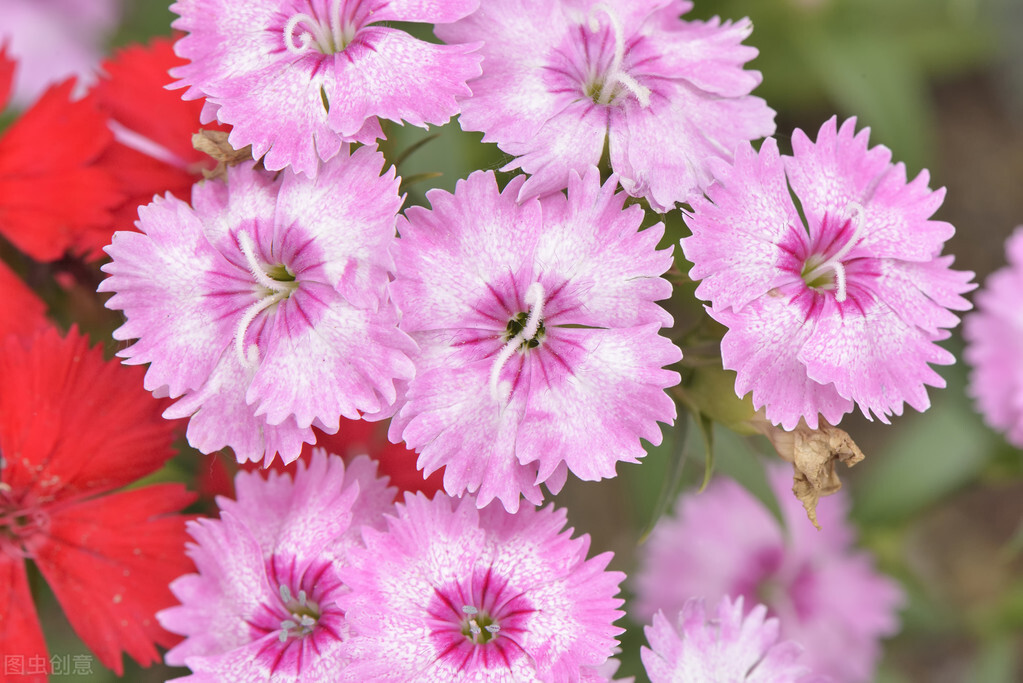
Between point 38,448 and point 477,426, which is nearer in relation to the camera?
point 477,426

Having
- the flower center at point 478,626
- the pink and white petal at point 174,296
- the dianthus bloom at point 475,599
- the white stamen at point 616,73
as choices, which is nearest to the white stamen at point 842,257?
the white stamen at point 616,73

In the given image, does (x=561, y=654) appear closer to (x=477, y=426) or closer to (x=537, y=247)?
(x=477, y=426)

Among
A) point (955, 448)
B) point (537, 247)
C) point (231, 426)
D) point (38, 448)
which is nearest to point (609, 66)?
point (537, 247)

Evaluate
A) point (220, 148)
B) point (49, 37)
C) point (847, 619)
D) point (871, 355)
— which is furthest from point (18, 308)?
point (847, 619)

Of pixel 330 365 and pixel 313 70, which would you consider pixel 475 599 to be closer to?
pixel 330 365

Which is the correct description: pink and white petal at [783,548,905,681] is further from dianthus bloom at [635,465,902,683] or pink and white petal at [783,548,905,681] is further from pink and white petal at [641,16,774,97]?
pink and white petal at [641,16,774,97]

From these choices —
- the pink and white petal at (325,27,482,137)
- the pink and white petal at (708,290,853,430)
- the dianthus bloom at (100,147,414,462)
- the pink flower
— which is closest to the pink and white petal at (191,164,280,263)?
the dianthus bloom at (100,147,414,462)

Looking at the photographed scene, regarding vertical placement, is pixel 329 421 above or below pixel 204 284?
below
